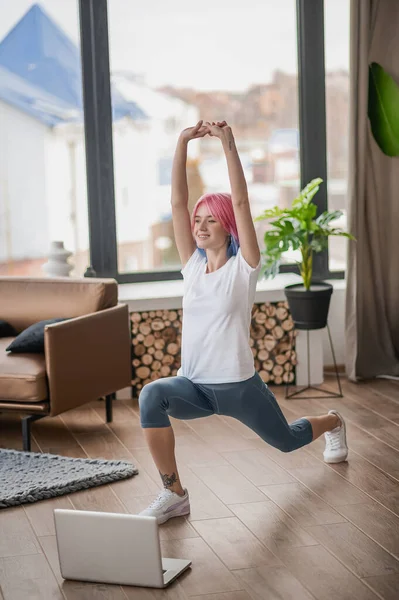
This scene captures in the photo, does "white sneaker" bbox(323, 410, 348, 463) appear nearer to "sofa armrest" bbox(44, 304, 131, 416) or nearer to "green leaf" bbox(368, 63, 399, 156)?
"sofa armrest" bbox(44, 304, 131, 416)

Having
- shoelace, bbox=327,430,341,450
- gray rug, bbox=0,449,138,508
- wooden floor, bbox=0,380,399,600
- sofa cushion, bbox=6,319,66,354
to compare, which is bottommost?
wooden floor, bbox=0,380,399,600

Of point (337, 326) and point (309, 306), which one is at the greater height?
point (309, 306)

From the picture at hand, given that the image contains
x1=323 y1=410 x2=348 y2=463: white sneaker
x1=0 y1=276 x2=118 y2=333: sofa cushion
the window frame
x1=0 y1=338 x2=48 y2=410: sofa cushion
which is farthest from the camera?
the window frame

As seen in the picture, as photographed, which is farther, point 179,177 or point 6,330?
point 6,330

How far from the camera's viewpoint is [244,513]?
3.36m

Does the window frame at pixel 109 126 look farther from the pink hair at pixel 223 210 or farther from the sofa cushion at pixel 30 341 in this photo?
the pink hair at pixel 223 210

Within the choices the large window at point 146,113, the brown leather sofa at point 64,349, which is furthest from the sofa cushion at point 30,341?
the large window at point 146,113

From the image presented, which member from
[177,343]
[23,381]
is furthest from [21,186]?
[23,381]

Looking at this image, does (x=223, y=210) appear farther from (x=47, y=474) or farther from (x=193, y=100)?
(x=193, y=100)

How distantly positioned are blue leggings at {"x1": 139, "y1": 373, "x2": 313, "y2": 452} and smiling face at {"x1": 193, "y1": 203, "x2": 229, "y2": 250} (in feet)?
1.54

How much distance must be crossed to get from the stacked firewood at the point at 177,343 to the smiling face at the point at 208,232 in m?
1.96

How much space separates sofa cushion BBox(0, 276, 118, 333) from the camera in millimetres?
4676

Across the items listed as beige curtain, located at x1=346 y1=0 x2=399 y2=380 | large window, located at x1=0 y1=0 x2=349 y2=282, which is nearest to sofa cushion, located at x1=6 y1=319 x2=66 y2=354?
large window, located at x1=0 y1=0 x2=349 y2=282

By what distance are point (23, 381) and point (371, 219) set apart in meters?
2.22
